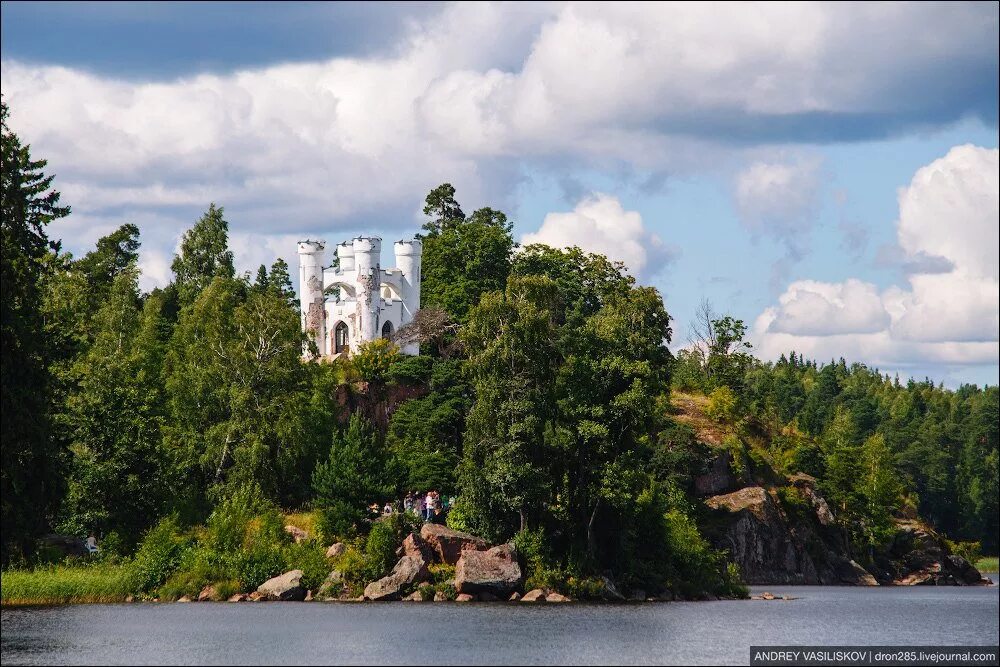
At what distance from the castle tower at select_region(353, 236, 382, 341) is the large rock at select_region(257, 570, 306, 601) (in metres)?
29.9

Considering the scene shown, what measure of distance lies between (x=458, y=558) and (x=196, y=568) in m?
11.5

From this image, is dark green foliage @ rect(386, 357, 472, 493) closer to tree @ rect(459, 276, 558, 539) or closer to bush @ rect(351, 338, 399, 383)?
bush @ rect(351, 338, 399, 383)

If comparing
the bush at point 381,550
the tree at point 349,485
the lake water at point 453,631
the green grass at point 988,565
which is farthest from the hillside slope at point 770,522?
the green grass at point 988,565

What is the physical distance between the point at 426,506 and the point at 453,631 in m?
21.8

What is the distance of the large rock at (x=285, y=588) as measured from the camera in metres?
64.1

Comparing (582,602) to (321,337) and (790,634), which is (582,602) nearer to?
(790,634)

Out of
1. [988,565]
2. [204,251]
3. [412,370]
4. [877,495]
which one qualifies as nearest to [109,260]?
[204,251]

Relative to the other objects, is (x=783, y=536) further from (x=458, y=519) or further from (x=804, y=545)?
(x=458, y=519)

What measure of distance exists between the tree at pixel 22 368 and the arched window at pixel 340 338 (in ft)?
152

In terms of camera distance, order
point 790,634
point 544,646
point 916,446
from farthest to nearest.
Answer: point 916,446 → point 790,634 → point 544,646

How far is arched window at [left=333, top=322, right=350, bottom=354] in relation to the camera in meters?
95.6

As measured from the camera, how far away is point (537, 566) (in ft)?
215

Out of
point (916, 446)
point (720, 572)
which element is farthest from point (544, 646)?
point (916, 446)

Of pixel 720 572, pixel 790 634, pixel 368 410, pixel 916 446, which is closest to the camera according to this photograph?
pixel 790 634
